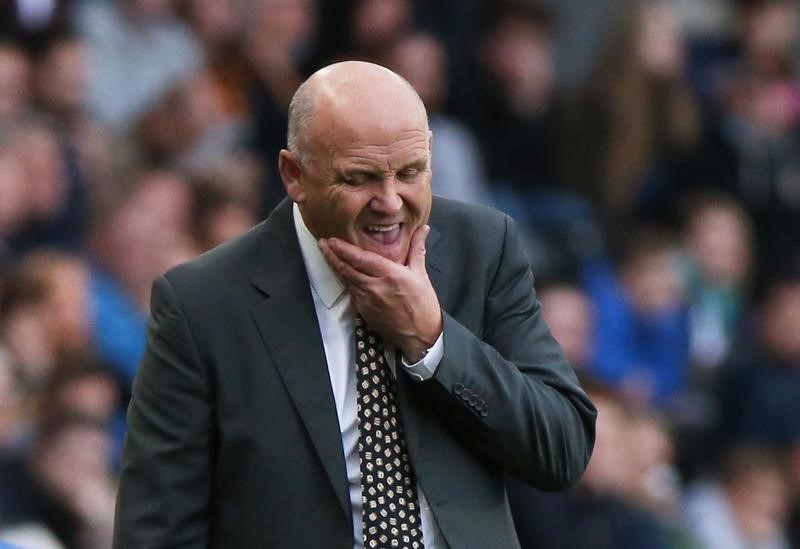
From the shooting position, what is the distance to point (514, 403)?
3.15 m

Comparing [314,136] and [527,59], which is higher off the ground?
[527,59]

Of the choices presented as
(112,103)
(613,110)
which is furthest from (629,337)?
(112,103)

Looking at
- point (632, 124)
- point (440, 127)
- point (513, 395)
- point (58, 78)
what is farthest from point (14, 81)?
point (513, 395)

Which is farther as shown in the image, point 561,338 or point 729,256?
point 729,256

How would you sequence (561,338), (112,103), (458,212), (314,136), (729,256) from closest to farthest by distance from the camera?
1. (314,136)
2. (458,212)
3. (112,103)
4. (561,338)
5. (729,256)

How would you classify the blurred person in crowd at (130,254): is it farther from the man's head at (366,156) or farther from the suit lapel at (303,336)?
the man's head at (366,156)

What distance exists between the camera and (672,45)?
9719mm

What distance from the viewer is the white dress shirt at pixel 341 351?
3238 mm

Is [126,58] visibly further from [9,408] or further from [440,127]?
[9,408]

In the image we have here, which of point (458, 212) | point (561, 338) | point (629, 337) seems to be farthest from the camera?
point (629, 337)

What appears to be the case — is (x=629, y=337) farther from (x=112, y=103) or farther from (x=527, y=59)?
(x=112, y=103)

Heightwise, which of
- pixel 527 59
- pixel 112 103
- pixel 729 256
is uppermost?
pixel 527 59

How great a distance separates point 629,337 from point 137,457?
5.97 m

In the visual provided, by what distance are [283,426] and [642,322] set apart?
5958 mm
